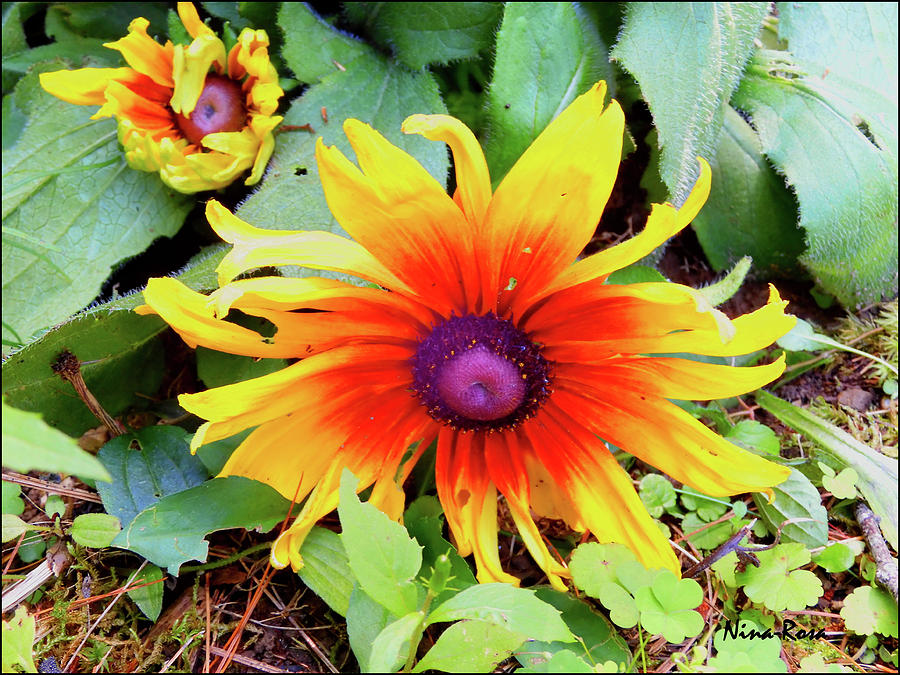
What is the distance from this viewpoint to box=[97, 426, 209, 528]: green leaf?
143 cm

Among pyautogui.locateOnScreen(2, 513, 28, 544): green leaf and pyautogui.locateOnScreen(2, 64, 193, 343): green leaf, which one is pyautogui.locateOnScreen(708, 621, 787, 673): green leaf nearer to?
pyautogui.locateOnScreen(2, 513, 28, 544): green leaf

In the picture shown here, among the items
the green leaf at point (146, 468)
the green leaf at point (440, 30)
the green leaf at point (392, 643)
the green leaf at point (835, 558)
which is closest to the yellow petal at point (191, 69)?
the green leaf at point (440, 30)

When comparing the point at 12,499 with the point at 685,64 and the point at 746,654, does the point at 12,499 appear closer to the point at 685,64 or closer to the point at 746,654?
the point at 746,654

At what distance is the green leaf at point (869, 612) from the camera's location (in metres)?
1.38

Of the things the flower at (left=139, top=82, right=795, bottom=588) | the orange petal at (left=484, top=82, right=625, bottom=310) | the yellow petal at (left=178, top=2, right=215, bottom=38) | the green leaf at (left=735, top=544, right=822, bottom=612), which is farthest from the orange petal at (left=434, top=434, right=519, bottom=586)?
the yellow petal at (left=178, top=2, right=215, bottom=38)

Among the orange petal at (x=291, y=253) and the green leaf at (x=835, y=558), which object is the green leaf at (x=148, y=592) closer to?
the orange petal at (x=291, y=253)

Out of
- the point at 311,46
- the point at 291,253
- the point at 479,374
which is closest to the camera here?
the point at 291,253

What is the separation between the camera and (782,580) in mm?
1345

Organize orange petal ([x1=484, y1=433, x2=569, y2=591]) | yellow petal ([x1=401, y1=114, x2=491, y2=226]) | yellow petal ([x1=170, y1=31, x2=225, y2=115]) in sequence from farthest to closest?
yellow petal ([x1=170, y1=31, x2=225, y2=115]) < orange petal ([x1=484, y1=433, x2=569, y2=591]) < yellow petal ([x1=401, y1=114, x2=491, y2=226])

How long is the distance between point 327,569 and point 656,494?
645 millimetres

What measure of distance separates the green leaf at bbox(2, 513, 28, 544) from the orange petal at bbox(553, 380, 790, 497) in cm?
94

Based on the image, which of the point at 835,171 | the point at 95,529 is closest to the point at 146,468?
the point at 95,529

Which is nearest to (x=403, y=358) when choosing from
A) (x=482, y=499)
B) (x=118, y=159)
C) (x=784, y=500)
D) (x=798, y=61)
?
(x=482, y=499)

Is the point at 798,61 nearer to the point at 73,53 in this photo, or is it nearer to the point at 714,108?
the point at 714,108
